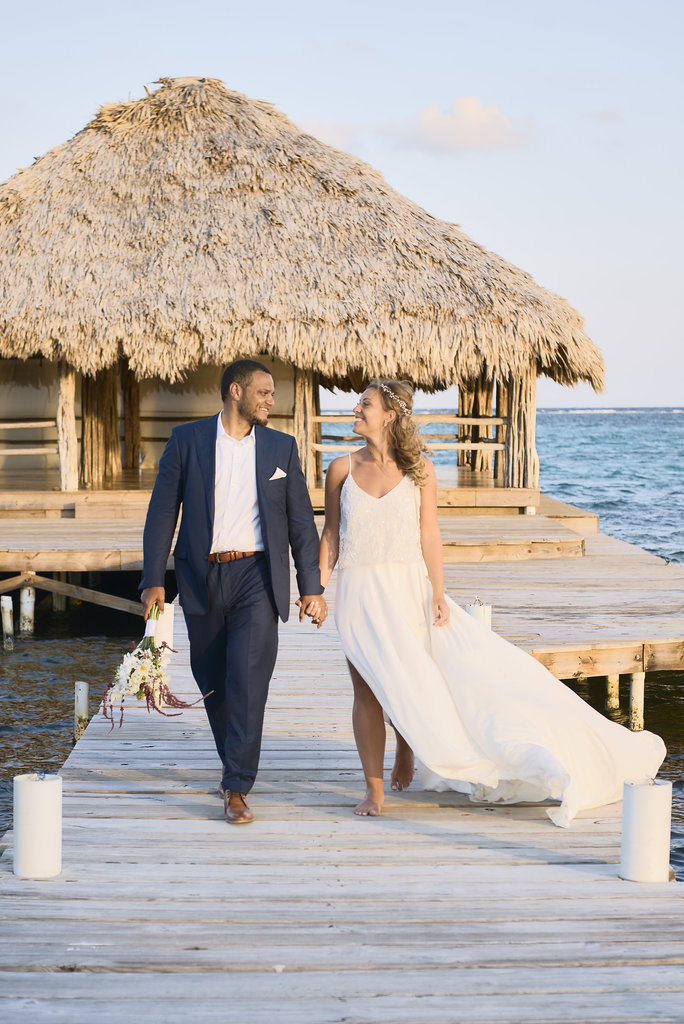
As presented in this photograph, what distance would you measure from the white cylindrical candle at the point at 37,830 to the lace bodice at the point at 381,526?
135 centimetres

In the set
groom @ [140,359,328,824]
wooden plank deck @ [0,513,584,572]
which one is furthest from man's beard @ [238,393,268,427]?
wooden plank deck @ [0,513,584,572]

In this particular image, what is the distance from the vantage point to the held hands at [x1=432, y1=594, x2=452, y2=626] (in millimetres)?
4078

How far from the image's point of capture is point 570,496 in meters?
34.8

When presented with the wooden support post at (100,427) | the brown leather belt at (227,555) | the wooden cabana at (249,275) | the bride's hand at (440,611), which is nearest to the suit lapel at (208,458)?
the brown leather belt at (227,555)

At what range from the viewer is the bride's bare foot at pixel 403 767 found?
4.31m

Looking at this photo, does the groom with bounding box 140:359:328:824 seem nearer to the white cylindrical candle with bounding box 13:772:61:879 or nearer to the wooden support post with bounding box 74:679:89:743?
the white cylindrical candle with bounding box 13:772:61:879

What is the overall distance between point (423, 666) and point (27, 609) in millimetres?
7507

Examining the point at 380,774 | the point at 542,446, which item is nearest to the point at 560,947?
the point at 380,774

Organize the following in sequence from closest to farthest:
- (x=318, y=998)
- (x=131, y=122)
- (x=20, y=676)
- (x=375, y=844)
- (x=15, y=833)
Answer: (x=318, y=998) < (x=15, y=833) < (x=375, y=844) < (x=20, y=676) < (x=131, y=122)

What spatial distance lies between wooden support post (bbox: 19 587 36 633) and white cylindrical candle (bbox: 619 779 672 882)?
26.4 ft

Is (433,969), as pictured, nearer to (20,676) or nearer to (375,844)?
(375,844)

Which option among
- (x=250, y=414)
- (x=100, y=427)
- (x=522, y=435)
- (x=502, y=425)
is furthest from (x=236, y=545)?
(x=100, y=427)

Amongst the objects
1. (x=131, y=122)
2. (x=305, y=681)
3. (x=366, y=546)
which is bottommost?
(x=305, y=681)

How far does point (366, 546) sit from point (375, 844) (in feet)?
3.43
